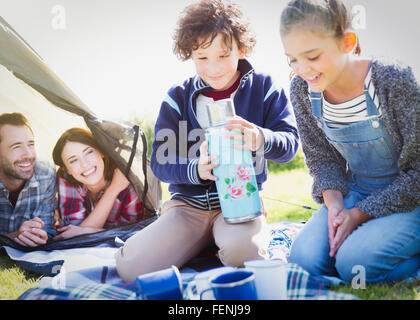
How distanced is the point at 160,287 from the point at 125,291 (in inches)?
10.5

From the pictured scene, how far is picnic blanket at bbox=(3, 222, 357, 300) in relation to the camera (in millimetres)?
1191

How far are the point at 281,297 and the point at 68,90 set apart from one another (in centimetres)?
127

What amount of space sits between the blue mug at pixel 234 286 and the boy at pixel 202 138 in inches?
13.0

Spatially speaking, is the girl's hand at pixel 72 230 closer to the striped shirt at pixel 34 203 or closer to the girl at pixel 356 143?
the striped shirt at pixel 34 203

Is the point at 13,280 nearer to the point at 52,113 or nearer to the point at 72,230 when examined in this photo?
the point at 72,230

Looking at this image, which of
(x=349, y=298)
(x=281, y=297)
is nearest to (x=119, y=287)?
(x=281, y=297)

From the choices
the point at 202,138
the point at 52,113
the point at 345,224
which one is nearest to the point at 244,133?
the point at 202,138

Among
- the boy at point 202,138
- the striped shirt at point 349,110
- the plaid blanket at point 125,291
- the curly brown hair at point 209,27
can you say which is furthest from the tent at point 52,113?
the striped shirt at point 349,110

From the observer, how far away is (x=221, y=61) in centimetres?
138

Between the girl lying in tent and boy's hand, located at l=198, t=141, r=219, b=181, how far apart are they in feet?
2.48

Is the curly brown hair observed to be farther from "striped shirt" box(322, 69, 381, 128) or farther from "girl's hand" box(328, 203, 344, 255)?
"girl's hand" box(328, 203, 344, 255)

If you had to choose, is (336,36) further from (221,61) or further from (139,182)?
(139,182)

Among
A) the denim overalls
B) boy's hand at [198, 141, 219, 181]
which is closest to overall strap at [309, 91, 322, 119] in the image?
the denim overalls

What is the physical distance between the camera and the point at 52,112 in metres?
1.89
